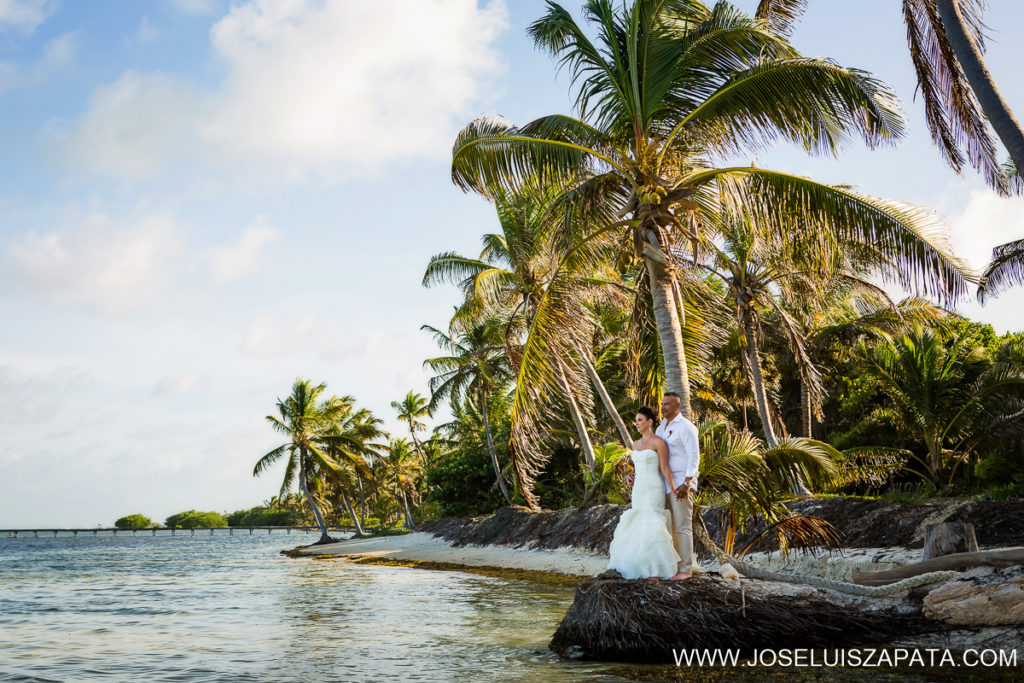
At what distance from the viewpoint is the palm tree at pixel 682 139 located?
8.23 m

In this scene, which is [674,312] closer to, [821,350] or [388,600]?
[388,600]

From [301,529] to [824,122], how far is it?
325 ft

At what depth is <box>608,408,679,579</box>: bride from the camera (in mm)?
6973

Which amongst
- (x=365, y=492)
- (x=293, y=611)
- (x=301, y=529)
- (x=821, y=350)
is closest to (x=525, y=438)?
(x=293, y=611)

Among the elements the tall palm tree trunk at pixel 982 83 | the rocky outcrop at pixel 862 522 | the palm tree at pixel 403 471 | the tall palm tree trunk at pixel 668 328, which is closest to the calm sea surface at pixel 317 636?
the rocky outcrop at pixel 862 522

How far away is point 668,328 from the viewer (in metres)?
9.23

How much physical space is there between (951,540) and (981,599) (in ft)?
3.22

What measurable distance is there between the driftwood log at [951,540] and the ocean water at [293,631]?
3.90 metres

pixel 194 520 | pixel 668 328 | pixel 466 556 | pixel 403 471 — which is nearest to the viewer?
pixel 668 328

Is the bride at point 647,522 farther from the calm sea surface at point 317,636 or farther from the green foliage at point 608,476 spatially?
the green foliage at point 608,476

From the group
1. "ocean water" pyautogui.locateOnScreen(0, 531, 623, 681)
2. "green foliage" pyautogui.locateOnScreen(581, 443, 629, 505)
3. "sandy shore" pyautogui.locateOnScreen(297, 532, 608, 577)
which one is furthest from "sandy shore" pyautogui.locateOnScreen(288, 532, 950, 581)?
"green foliage" pyautogui.locateOnScreen(581, 443, 629, 505)

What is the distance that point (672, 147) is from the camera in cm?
1000

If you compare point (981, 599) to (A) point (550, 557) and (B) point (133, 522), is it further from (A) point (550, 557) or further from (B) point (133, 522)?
(B) point (133, 522)

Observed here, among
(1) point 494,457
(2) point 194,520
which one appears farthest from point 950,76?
(2) point 194,520
